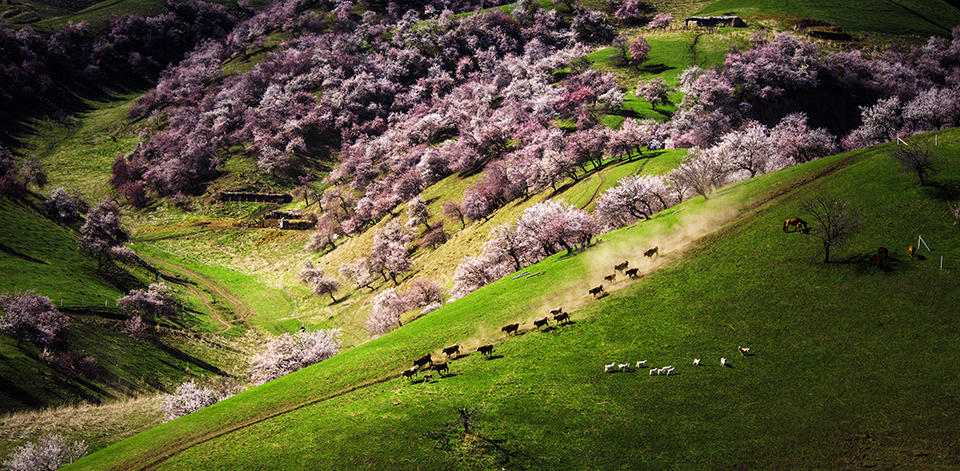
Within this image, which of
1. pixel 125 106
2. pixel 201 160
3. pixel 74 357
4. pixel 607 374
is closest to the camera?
pixel 607 374

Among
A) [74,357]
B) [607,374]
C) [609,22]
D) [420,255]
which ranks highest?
[609,22]

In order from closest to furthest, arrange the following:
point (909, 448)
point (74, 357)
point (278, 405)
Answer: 1. point (909, 448)
2. point (278, 405)
3. point (74, 357)

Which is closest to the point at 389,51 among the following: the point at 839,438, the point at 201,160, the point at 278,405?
the point at 201,160

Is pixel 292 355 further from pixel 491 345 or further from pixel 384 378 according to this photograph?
pixel 491 345

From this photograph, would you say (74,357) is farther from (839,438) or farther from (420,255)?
(839,438)

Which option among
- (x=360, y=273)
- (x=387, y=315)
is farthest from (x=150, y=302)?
(x=387, y=315)

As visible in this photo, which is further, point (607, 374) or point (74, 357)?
point (74, 357)
